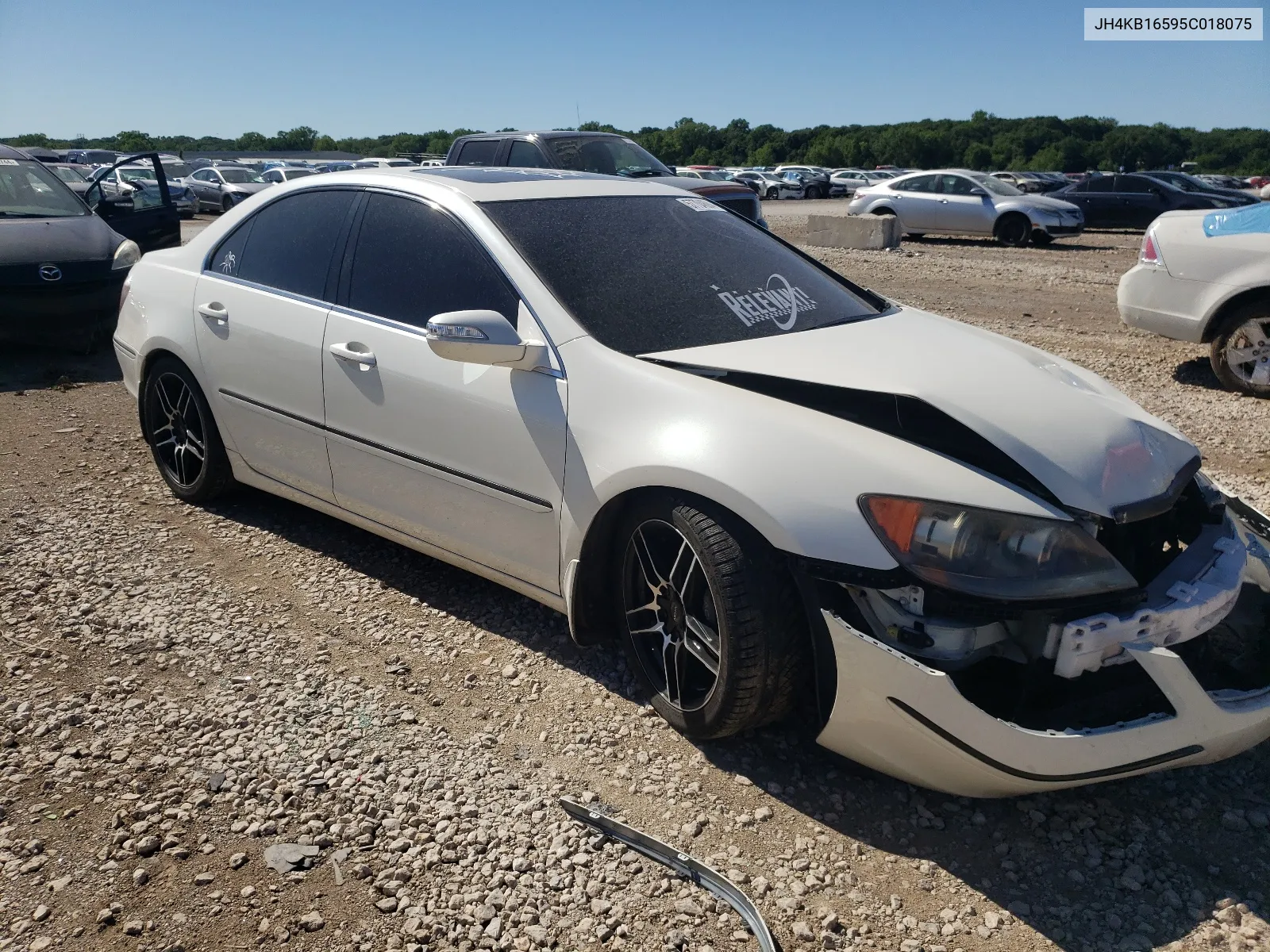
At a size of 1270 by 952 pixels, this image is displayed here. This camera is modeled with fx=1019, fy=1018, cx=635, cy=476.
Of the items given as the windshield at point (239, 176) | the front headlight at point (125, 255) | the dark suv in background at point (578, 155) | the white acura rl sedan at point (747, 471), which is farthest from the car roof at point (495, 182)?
the windshield at point (239, 176)

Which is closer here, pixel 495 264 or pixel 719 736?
pixel 719 736

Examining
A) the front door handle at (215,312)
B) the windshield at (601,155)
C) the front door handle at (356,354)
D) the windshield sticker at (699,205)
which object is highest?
the windshield at (601,155)

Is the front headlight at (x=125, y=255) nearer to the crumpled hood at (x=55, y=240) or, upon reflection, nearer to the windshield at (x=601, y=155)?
the crumpled hood at (x=55, y=240)

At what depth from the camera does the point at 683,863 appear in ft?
8.02

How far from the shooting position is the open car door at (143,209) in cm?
945

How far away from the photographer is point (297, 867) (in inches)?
96.6

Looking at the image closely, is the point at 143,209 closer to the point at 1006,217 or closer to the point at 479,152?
the point at 479,152

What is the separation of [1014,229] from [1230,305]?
12.4 m

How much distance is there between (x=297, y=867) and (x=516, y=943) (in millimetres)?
602

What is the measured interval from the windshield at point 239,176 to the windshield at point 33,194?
18.9 m

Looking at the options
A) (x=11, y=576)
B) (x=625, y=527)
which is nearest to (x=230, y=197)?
(x=11, y=576)

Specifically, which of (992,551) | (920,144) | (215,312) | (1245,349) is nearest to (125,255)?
(215,312)

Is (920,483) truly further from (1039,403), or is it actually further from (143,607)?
(143,607)

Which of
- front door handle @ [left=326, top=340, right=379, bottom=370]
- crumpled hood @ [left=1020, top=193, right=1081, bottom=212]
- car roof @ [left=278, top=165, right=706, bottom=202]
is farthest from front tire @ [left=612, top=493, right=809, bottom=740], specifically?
crumpled hood @ [left=1020, top=193, right=1081, bottom=212]
